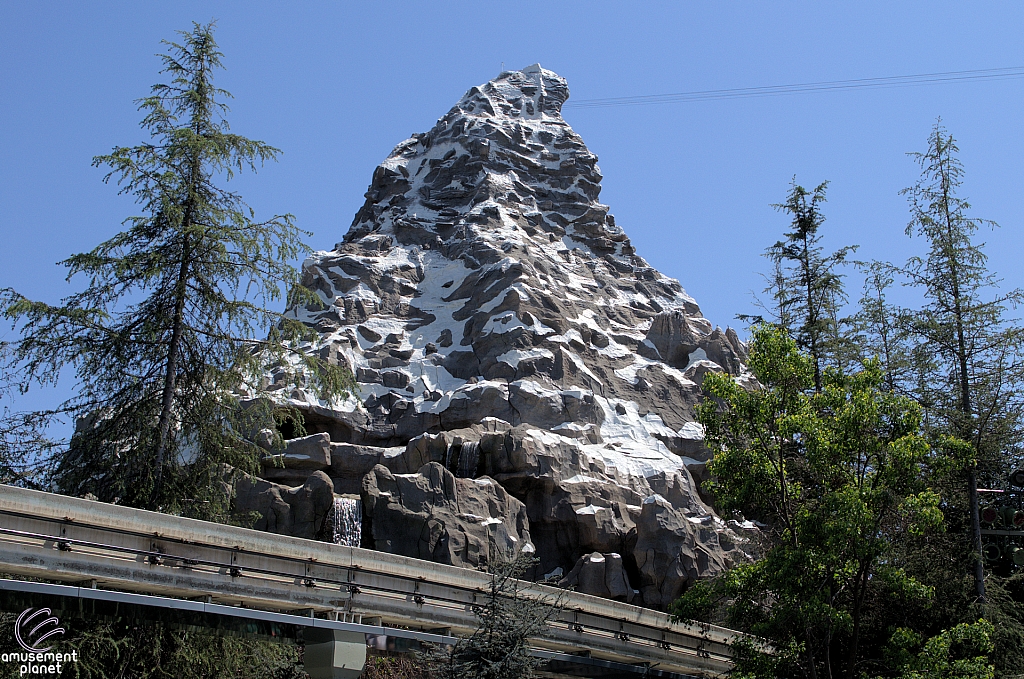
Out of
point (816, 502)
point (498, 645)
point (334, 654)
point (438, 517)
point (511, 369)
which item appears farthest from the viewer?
point (511, 369)

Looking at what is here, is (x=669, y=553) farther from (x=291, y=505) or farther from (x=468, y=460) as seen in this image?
(x=291, y=505)

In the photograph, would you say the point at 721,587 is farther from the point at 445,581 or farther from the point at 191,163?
the point at 191,163

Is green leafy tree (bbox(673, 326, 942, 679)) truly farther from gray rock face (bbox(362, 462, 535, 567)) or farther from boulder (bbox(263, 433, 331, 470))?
boulder (bbox(263, 433, 331, 470))

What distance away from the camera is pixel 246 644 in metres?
17.1

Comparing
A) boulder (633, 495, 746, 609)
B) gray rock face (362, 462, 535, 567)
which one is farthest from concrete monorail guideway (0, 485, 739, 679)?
boulder (633, 495, 746, 609)

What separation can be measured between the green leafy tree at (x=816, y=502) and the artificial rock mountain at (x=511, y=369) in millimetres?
8271

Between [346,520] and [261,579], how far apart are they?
2019 cm

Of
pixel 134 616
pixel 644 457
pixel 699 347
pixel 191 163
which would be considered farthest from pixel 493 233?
pixel 134 616

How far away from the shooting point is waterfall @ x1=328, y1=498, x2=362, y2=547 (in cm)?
3600

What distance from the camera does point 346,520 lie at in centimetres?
3638

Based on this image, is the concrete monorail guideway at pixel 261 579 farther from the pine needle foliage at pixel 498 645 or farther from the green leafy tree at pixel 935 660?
the green leafy tree at pixel 935 660

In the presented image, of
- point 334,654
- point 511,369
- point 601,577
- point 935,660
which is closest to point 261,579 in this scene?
point 334,654

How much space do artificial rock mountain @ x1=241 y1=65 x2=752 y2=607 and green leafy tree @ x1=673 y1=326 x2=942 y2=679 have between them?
8271 millimetres

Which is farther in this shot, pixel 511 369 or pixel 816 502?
pixel 511 369
